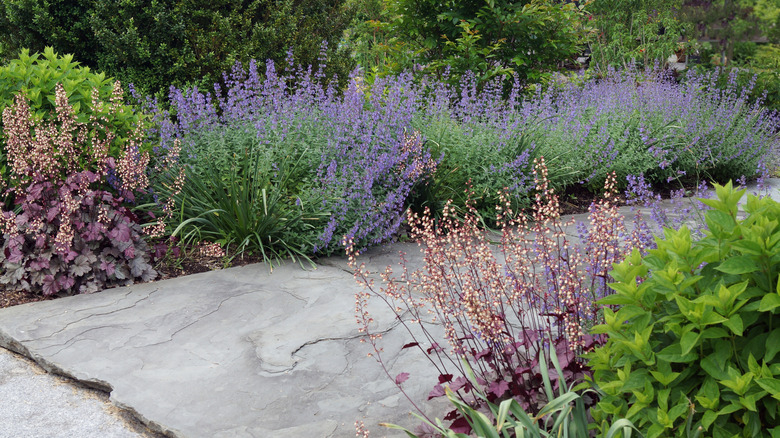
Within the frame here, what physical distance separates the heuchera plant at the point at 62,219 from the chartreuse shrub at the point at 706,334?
Answer: 3.32 meters

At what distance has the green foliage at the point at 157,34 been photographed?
5.96m

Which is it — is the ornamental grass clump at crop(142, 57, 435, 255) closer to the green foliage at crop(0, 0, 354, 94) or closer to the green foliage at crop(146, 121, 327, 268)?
the green foliage at crop(146, 121, 327, 268)

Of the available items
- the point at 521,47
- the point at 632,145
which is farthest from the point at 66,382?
the point at 521,47

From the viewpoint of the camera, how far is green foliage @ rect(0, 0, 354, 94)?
596 cm

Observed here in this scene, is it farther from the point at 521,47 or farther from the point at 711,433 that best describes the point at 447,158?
the point at 711,433

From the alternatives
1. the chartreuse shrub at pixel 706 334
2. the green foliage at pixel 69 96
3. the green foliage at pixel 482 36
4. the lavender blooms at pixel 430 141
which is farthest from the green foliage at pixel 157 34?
the chartreuse shrub at pixel 706 334

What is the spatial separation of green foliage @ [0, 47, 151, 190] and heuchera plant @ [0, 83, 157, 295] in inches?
5.5

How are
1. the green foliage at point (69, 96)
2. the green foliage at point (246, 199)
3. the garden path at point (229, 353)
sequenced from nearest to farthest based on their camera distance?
the garden path at point (229, 353) → the green foliage at point (69, 96) → the green foliage at point (246, 199)

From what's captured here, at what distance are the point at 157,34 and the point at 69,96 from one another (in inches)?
68.8

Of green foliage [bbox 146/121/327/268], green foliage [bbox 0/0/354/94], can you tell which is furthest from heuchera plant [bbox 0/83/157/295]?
green foliage [bbox 0/0/354/94]

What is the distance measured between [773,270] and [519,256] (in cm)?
97

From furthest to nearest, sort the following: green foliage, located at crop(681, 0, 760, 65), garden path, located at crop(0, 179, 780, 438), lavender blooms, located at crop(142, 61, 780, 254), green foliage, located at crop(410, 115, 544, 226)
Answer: green foliage, located at crop(681, 0, 760, 65)
green foliage, located at crop(410, 115, 544, 226)
lavender blooms, located at crop(142, 61, 780, 254)
garden path, located at crop(0, 179, 780, 438)

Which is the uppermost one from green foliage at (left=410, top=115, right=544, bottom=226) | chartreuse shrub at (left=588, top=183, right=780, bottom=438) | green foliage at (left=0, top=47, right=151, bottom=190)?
green foliage at (left=0, top=47, right=151, bottom=190)

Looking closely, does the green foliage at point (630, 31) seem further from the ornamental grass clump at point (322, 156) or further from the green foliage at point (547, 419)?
the green foliage at point (547, 419)
